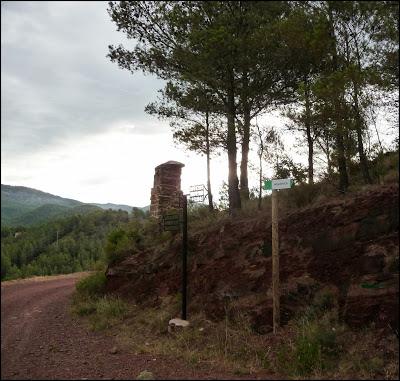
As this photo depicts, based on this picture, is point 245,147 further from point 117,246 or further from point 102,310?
point 102,310

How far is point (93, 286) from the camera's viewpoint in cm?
1379

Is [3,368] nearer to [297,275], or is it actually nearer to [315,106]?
[297,275]

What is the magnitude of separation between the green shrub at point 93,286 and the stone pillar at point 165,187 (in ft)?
16.5

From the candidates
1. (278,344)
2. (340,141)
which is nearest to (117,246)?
(340,141)

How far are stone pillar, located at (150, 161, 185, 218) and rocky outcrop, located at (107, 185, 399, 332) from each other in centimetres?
661

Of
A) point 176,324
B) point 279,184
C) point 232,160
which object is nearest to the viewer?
point 279,184

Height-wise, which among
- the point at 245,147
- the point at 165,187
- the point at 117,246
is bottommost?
the point at 117,246

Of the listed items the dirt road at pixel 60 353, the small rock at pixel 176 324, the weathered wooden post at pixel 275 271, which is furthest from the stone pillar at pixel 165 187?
the weathered wooden post at pixel 275 271

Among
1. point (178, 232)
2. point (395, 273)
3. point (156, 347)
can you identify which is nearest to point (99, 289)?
point (178, 232)

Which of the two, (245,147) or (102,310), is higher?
(245,147)

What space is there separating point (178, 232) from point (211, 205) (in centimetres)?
480

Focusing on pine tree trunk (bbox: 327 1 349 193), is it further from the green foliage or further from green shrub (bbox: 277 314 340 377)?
the green foliage

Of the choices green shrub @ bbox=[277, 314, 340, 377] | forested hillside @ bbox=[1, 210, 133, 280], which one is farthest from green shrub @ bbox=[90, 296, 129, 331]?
green shrub @ bbox=[277, 314, 340, 377]

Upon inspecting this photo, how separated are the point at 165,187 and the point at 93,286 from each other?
257 inches
